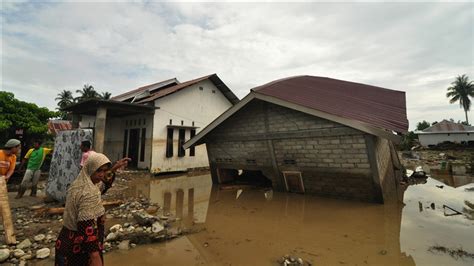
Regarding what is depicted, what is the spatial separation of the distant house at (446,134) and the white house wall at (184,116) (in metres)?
38.0

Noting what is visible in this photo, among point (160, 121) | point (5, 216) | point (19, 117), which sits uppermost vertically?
point (160, 121)

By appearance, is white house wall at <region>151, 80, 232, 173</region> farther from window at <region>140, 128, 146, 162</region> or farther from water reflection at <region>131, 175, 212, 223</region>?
water reflection at <region>131, 175, 212, 223</region>

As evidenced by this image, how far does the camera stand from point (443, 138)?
36.6 meters

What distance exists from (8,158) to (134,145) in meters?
9.44

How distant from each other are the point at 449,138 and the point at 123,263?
156 ft

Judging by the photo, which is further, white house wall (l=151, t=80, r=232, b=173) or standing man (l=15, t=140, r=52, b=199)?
white house wall (l=151, t=80, r=232, b=173)

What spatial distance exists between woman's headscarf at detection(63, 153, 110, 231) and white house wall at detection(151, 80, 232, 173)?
1099 cm

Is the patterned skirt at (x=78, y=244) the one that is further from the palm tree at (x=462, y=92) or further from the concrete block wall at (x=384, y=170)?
the palm tree at (x=462, y=92)

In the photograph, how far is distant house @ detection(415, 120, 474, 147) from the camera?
35.2 meters

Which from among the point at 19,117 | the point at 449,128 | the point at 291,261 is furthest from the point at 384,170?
the point at 449,128

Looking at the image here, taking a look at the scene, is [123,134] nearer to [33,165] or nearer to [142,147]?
[142,147]

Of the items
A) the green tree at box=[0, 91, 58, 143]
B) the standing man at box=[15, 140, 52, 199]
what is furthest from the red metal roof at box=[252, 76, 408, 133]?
the green tree at box=[0, 91, 58, 143]

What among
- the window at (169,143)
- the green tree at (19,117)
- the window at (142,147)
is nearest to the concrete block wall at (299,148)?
the window at (169,143)

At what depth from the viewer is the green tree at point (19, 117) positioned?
961cm
